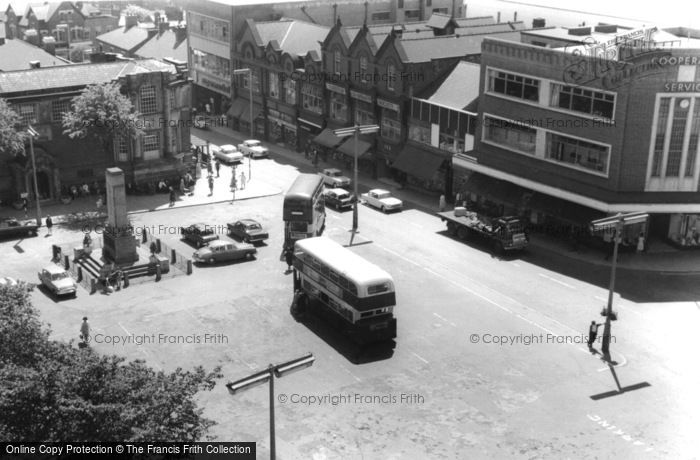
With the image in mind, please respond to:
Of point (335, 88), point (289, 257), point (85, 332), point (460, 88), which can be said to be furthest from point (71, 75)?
point (85, 332)

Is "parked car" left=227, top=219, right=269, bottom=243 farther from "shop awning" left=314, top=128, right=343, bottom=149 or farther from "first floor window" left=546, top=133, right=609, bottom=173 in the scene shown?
"shop awning" left=314, top=128, right=343, bottom=149

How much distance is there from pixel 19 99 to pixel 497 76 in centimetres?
4008

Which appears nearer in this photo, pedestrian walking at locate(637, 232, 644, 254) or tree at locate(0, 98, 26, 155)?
pedestrian walking at locate(637, 232, 644, 254)

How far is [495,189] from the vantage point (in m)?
70.4

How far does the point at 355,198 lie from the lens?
67625 mm

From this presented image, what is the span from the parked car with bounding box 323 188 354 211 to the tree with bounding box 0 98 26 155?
1000 inches

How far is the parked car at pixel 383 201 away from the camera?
241 ft

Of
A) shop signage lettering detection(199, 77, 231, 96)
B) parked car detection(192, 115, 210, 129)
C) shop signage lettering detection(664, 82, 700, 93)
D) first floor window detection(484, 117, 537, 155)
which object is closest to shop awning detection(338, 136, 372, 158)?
first floor window detection(484, 117, 537, 155)

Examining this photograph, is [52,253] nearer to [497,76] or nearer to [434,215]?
[434,215]

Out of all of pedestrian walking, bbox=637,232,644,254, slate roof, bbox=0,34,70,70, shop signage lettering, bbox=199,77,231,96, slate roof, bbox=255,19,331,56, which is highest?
slate roof, bbox=255,19,331,56

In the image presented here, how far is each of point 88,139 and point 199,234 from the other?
19.8m

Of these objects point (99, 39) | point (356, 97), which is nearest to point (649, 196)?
point (356, 97)

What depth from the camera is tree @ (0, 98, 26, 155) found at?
69.1 m

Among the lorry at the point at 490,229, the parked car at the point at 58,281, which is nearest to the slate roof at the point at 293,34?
the lorry at the point at 490,229
